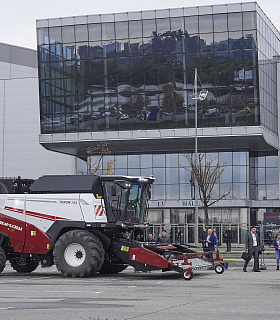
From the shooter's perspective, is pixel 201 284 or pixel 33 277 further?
pixel 33 277

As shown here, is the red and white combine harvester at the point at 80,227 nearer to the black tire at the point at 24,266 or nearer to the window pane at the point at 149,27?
the black tire at the point at 24,266

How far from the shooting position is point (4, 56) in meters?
80.5

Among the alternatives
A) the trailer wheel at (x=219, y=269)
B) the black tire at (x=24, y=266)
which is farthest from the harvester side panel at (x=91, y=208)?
the trailer wheel at (x=219, y=269)

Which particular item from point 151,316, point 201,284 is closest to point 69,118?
point 201,284

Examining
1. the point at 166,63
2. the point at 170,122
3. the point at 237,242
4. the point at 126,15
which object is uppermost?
the point at 126,15

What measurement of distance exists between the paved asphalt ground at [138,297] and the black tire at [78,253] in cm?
37

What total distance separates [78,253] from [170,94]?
118 ft

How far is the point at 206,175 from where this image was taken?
5591 cm

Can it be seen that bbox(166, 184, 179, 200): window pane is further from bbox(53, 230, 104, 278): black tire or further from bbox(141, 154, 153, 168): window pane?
bbox(53, 230, 104, 278): black tire

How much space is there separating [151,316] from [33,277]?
11617 millimetres

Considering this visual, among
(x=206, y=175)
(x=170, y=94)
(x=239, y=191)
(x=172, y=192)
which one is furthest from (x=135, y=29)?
(x=239, y=191)

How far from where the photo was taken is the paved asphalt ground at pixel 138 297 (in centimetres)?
1261

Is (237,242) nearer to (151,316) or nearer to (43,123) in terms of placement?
(43,123)

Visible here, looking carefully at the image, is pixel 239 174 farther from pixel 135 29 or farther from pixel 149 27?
pixel 135 29
